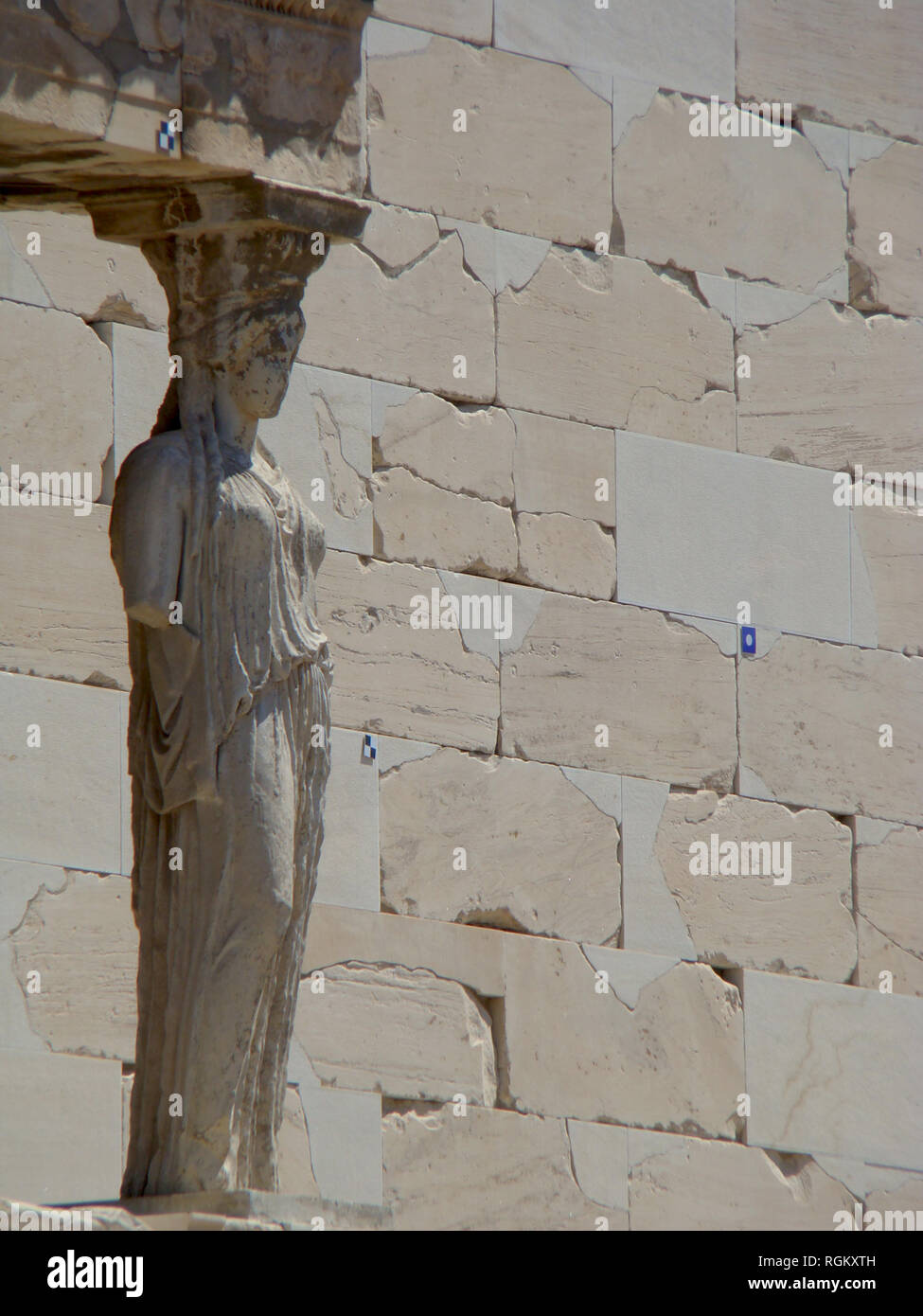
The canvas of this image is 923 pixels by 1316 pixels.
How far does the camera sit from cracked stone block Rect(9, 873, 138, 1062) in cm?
886

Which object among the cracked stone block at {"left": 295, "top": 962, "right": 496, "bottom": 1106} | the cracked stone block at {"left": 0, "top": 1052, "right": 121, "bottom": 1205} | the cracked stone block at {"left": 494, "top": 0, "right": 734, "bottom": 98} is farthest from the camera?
the cracked stone block at {"left": 494, "top": 0, "right": 734, "bottom": 98}

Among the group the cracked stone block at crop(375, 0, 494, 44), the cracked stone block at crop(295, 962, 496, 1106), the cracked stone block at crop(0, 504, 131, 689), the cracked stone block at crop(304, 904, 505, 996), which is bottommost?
the cracked stone block at crop(295, 962, 496, 1106)

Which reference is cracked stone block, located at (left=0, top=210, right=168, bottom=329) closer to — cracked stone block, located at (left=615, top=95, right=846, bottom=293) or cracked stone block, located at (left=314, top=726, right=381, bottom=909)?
cracked stone block, located at (left=314, top=726, right=381, bottom=909)

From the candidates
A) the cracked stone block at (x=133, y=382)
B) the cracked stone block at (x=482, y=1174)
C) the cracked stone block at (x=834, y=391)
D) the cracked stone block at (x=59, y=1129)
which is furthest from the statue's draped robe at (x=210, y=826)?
the cracked stone block at (x=834, y=391)

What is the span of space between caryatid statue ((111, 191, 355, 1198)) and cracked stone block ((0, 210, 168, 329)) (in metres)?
1.96

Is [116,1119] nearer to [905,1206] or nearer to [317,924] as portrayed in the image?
[317,924]

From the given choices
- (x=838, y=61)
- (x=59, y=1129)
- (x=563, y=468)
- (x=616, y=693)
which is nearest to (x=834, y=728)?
(x=616, y=693)

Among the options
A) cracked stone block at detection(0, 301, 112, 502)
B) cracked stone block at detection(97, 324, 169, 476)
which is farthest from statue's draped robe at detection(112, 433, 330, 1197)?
cracked stone block at detection(97, 324, 169, 476)

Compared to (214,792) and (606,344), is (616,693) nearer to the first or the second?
(606,344)

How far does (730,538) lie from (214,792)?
4.14 metres

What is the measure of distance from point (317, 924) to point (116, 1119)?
933 millimetres

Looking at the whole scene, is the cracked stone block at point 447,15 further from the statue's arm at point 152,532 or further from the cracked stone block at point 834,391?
the statue's arm at point 152,532

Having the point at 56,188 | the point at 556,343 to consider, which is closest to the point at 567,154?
the point at 556,343

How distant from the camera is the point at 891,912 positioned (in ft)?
36.2
